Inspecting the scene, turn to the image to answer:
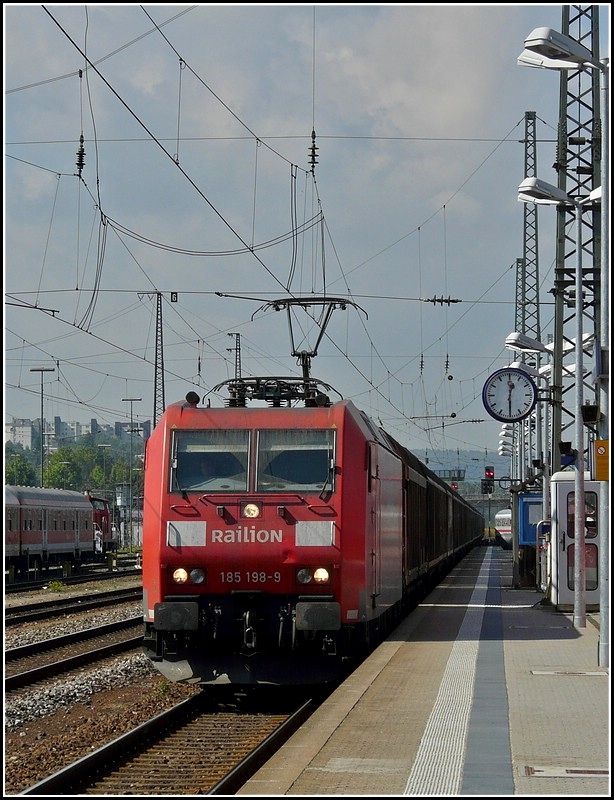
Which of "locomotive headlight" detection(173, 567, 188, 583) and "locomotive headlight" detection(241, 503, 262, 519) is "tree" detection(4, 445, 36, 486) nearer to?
"locomotive headlight" detection(173, 567, 188, 583)

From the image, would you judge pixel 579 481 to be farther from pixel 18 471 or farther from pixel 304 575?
pixel 18 471

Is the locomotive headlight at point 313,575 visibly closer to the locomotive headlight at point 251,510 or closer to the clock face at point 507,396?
the locomotive headlight at point 251,510

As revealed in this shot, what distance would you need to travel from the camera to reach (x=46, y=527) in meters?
49.4

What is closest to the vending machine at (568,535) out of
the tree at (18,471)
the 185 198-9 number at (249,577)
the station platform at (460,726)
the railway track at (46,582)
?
the station platform at (460,726)

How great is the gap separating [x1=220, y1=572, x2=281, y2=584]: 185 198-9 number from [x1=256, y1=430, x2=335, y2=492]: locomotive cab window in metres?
0.94

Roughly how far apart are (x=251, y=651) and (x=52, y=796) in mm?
4434

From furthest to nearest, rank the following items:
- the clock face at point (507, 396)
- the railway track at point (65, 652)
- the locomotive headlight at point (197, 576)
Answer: the clock face at point (507, 396)
the railway track at point (65, 652)
the locomotive headlight at point (197, 576)

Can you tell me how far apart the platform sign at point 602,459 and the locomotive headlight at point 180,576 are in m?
4.70

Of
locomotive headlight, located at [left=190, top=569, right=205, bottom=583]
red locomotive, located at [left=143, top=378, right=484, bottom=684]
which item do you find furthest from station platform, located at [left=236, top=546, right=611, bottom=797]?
locomotive headlight, located at [left=190, top=569, right=205, bottom=583]

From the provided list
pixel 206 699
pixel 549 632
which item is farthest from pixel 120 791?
pixel 549 632

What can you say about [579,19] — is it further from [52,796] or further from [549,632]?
[52,796]

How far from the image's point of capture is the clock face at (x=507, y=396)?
25641 millimetres

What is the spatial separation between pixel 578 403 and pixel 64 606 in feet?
51.3

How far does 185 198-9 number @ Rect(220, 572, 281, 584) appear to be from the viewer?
1316 centimetres
